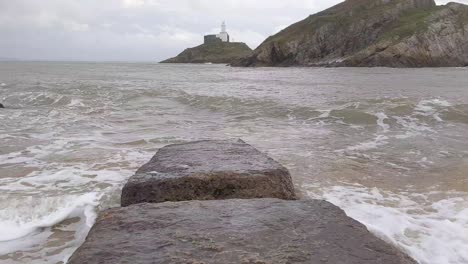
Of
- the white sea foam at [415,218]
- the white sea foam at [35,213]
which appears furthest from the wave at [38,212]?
the white sea foam at [415,218]

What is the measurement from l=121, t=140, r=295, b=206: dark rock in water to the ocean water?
2.30 ft

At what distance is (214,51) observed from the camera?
137m

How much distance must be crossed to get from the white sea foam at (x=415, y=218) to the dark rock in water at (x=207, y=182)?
2.89 feet

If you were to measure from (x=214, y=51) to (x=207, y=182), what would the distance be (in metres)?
136

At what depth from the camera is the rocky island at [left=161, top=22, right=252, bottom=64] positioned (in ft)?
430

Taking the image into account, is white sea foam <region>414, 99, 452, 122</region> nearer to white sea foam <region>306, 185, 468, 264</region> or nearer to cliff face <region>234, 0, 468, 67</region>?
white sea foam <region>306, 185, 468, 264</region>

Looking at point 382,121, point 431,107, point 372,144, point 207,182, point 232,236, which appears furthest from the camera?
point 431,107

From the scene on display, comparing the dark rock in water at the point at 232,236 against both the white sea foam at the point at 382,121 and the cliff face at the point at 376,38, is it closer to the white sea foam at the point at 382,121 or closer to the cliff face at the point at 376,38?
the white sea foam at the point at 382,121

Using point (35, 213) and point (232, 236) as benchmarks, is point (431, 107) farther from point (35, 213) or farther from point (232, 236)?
point (232, 236)

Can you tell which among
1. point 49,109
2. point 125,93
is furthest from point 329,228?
point 125,93

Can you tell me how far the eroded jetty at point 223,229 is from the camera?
8.48 ft

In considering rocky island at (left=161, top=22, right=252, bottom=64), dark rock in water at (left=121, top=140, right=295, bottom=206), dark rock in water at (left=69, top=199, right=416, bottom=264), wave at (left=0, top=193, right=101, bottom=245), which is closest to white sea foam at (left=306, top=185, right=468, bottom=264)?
dark rock in water at (left=121, top=140, right=295, bottom=206)

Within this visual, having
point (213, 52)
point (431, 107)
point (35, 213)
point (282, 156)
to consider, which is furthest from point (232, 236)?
point (213, 52)

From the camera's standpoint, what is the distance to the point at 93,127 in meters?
10.8
